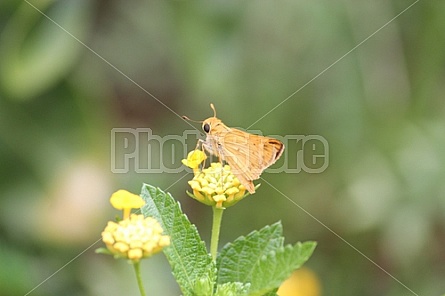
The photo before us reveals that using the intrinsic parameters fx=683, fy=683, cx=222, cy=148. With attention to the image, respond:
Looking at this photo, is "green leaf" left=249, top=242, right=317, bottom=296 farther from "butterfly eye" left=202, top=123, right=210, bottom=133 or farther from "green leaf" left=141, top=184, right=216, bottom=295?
"butterfly eye" left=202, top=123, right=210, bottom=133

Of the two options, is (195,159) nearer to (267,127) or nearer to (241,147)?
(241,147)

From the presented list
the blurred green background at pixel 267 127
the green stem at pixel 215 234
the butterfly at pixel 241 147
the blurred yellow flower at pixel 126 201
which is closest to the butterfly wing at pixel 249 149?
the butterfly at pixel 241 147

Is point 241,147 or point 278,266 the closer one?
point 278,266

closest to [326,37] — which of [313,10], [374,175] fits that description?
[313,10]

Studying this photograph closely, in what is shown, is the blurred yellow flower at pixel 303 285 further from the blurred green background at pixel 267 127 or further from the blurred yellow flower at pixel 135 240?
the blurred yellow flower at pixel 135 240

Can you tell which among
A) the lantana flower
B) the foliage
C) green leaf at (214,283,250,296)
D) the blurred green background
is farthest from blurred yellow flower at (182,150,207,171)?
the blurred green background

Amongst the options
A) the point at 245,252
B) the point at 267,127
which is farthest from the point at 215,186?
the point at 267,127
